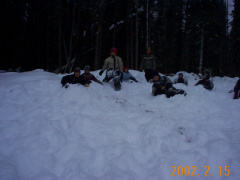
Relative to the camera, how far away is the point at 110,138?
10.3 feet

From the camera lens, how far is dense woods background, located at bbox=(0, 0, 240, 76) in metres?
19.4

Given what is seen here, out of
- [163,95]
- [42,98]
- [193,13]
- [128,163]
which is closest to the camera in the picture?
[128,163]

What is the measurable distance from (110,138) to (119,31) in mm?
20986

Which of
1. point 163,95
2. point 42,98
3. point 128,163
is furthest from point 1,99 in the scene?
point 163,95

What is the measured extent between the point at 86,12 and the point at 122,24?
244 inches

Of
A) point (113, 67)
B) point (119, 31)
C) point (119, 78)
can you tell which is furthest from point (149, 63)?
point (119, 31)

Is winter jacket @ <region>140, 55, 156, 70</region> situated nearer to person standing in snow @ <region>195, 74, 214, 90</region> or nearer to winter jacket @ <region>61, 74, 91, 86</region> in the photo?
person standing in snow @ <region>195, 74, 214, 90</region>

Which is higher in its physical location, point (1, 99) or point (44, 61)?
point (44, 61)

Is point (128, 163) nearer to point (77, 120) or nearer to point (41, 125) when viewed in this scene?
point (77, 120)

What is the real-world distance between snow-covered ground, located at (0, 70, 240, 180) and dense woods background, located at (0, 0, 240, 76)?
15.0 metres

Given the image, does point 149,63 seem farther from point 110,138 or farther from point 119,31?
point 119,31

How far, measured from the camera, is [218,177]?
2.15 m

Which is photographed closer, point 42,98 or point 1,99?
point 1,99

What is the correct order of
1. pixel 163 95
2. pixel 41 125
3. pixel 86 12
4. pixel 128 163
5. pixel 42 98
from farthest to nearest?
pixel 86 12
pixel 163 95
pixel 42 98
pixel 41 125
pixel 128 163
